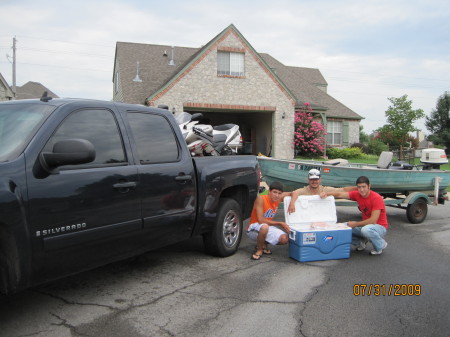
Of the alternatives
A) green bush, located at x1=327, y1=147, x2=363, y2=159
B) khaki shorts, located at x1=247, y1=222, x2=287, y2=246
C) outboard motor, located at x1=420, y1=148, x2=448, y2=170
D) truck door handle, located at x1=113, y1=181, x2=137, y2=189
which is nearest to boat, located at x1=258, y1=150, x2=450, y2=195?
outboard motor, located at x1=420, y1=148, x2=448, y2=170

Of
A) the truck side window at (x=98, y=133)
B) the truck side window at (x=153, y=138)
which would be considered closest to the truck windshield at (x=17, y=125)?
the truck side window at (x=98, y=133)

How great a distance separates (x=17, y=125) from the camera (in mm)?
3553

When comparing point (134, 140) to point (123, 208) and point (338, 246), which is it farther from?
point (338, 246)

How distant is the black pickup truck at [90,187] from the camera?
312cm

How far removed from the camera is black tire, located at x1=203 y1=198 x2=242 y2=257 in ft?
18.0

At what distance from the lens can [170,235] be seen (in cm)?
462

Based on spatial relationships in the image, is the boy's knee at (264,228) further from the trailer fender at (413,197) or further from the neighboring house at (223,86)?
the neighboring house at (223,86)

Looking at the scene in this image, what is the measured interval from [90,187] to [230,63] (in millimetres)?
18455

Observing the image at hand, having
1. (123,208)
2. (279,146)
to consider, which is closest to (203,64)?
(279,146)

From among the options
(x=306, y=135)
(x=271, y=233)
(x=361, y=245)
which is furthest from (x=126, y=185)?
(x=306, y=135)

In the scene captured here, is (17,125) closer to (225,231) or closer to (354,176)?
(225,231)

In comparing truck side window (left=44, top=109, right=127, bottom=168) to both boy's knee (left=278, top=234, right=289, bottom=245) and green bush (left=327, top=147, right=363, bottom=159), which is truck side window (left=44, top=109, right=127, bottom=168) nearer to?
boy's knee (left=278, top=234, right=289, bottom=245)

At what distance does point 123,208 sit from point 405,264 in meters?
3.97
